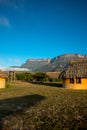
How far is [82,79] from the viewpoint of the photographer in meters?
35.9

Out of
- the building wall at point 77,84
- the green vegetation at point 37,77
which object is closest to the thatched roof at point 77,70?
the building wall at point 77,84

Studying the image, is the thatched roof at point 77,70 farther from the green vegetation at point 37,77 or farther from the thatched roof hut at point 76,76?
the green vegetation at point 37,77

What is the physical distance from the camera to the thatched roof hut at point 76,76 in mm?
35969

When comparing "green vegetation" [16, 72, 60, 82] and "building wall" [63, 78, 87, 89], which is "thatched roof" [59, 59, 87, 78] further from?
"green vegetation" [16, 72, 60, 82]

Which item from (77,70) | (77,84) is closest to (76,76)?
(77,84)

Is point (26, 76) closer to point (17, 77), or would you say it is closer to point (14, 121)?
point (17, 77)

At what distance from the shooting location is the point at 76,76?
36.0m

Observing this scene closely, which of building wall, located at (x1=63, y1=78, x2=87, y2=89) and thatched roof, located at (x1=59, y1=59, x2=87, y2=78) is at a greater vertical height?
thatched roof, located at (x1=59, y1=59, x2=87, y2=78)

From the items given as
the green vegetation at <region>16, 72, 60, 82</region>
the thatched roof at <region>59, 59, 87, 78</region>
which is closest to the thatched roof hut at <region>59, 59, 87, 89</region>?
the thatched roof at <region>59, 59, 87, 78</region>

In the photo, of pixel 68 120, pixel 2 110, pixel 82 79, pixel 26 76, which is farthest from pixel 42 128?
pixel 26 76

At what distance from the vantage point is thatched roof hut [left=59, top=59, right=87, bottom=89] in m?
36.0

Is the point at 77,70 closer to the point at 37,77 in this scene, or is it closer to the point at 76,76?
the point at 76,76

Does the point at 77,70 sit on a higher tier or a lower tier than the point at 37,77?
higher

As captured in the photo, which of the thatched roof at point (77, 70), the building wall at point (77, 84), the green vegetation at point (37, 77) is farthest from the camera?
the green vegetation at point (37, 77)
